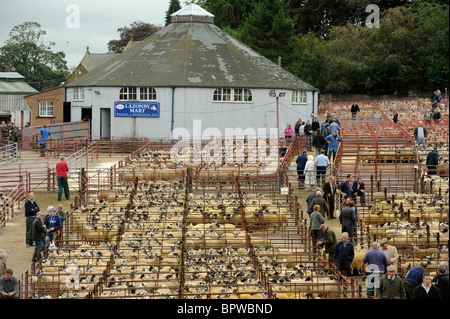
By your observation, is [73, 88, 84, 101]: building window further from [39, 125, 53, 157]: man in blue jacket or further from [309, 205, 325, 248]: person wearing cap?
[309, 205, 325, 248]: person wearing cap

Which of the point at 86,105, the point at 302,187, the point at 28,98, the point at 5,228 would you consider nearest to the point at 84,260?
the point at 5,228

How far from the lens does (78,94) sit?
5362cm

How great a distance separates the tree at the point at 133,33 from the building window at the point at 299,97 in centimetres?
5901

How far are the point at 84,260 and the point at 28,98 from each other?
128 feet

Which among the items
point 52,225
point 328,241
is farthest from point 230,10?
point 328,241

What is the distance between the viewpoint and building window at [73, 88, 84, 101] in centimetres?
5324

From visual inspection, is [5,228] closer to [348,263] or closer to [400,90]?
[348,263]

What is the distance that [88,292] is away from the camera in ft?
57.2

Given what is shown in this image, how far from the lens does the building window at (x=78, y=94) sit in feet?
175

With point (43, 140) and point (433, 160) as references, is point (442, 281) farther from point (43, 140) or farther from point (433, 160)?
point (43, 140)

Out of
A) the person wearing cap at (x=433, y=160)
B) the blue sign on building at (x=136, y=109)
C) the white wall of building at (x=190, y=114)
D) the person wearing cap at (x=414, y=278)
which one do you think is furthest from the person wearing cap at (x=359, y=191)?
the blue sign on building at (x=136, y=109)

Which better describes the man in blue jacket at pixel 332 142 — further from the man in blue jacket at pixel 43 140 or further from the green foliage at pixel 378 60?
the green foliage at pixel 378 60

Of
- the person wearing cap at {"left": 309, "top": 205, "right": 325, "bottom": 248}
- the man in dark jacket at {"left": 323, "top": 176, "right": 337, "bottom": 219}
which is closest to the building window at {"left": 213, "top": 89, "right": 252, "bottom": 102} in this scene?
the man in dark jacket at {"left": 323, "top": 176, "right": 337, "bottom": 219}

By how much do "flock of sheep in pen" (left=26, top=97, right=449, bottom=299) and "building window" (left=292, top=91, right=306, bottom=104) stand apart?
67.8 feet
